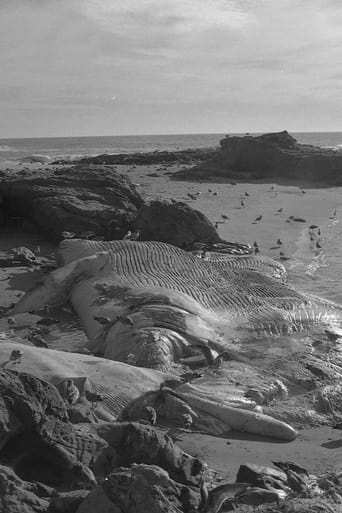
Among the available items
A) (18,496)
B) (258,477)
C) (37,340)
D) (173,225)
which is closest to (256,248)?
(173,225)

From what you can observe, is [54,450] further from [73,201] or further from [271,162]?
[271,162]

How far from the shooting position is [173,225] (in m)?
11.2

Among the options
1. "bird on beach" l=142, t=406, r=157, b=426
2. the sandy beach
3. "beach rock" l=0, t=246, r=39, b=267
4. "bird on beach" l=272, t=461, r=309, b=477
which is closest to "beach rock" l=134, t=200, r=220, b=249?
the sandy beach

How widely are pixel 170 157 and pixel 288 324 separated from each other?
3385cm

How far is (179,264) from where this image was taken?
8227mm

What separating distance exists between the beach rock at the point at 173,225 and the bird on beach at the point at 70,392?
21.7 ft

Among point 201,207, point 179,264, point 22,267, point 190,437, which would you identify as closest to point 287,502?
point 190,437

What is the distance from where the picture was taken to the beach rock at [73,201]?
11633mm

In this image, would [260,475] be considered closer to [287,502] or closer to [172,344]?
[287,502]

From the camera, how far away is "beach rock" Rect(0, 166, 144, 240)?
1163 centimetres

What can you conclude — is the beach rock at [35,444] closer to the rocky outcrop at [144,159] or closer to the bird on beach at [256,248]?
the bird on beach at [256,248]

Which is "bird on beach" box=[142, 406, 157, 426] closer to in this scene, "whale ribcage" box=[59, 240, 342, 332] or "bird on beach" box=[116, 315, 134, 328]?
"bird on beach" box=[116, 315, 134, 328]

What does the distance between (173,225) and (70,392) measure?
22.6ft

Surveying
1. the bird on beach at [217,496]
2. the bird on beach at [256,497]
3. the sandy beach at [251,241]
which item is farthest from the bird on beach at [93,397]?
the bird on beach at [256,497]
